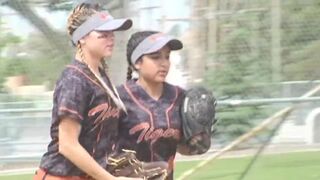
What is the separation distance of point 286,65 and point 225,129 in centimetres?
79

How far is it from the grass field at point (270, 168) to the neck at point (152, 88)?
3.74 m

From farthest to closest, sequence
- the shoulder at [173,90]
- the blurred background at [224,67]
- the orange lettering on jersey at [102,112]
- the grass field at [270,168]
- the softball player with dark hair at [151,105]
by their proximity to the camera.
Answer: the blurred background at [224,67], the grass field at [270,168], the shoulder at [173,90], the softball player with dark hair at [151,105], the orange lettering on jersey at [102,112]

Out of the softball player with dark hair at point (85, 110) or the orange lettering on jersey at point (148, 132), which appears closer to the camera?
the softball player with dark hair at point (85, 110)

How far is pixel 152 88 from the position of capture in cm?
410

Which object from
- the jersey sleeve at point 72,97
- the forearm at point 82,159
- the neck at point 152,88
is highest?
the jersey sleeve at point 72,97

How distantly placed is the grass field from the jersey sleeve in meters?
4.18

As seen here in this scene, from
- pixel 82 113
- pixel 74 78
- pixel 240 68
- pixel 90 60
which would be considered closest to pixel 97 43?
pixel 90 60

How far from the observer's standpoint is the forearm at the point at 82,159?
142 inches

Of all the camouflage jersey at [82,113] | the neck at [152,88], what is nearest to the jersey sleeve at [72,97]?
the camouflage jersey at [82,113]

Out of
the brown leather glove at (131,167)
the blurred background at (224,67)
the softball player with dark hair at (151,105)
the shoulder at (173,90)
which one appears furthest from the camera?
the blurred background at (224,67)

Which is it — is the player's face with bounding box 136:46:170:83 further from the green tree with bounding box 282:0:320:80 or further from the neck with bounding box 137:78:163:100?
the green tree with bounding box 282:0:320:80

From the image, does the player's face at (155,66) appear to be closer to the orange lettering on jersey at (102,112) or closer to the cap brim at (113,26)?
the cap brim at (113,26)

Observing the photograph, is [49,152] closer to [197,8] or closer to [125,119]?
[125,119]

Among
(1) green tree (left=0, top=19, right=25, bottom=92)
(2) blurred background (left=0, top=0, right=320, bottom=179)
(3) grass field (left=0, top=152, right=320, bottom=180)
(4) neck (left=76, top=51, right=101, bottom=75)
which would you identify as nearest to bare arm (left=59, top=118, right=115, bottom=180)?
(4) neck (left=76, top=51, right=101, bottom=75)
